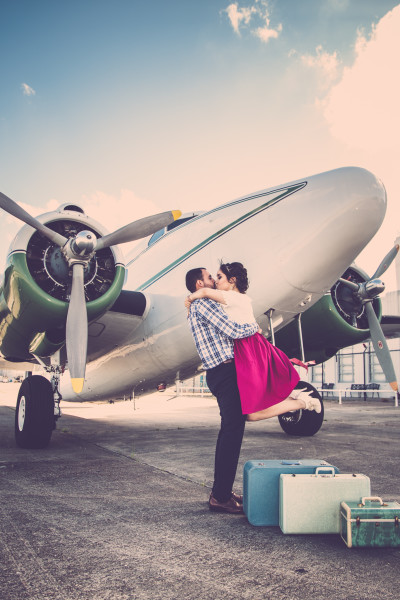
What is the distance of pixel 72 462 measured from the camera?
204 inches

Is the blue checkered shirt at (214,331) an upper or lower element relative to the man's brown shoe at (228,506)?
upper

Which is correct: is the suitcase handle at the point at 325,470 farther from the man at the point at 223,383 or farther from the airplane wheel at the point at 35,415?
the airplane wheel at the point at 35,415

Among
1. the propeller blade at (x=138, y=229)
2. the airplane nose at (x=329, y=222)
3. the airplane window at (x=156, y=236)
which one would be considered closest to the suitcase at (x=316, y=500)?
the airplane nose at (x=329, y=222)

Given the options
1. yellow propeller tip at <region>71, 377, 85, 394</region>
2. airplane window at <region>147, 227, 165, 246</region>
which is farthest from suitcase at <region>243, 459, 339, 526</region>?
airplane window at <region>147, 227, 165, 246</region>

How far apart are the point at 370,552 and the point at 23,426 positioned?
537 centimetres

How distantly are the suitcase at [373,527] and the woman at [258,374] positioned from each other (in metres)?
0.79

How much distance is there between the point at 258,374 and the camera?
3.07 m

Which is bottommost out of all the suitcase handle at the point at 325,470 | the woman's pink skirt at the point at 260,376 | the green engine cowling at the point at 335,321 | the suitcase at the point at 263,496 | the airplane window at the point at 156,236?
the suitcase at the point at 263,496

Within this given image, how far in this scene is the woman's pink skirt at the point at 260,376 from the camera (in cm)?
301

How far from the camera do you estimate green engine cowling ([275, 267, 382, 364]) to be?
8922 mm

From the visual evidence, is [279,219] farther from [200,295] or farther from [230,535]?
[230,535]

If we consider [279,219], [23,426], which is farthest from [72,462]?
[279,219]

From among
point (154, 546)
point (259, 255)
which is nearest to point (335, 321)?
point (259, 255)

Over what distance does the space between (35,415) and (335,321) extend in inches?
232
